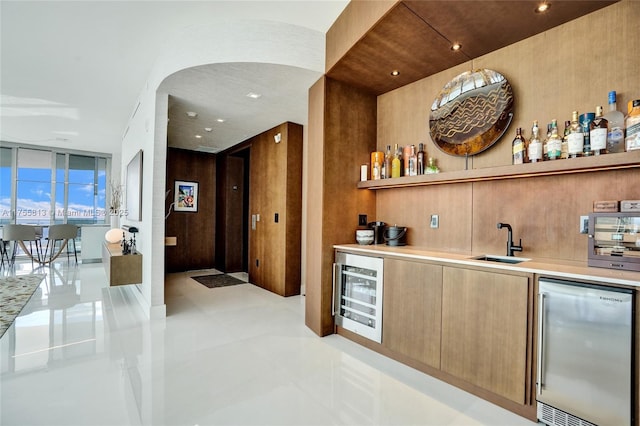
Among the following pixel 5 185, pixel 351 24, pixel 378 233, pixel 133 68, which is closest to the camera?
A: pixel 351 24

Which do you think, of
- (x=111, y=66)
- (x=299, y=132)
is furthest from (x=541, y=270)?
(x=111, y=66)

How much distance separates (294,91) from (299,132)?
4.05ft

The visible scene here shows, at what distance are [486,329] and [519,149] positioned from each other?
139 centimetres

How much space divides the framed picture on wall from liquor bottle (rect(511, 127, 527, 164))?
238 inches

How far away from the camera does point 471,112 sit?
2701 mm

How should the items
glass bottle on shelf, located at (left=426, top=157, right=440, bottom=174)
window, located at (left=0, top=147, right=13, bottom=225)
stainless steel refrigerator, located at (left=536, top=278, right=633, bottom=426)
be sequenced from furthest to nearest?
window, located at (left=0, top=147, right=13, bottom=225) < glass bottle on shelf, located at (left=426, top=157, right=440, bottom=174) < stainless steel refrigerator, located at (left=536, top=278, right=633, bottom=426)

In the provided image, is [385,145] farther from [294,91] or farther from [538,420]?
[538,420]

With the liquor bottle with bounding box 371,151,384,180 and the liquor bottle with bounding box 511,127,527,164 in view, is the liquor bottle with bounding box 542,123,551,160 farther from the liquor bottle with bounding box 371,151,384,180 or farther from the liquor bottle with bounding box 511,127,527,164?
the liquor bottle with bounding box 371,151,384,180

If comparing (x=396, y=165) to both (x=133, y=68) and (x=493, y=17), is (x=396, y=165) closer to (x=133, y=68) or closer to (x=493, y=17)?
(x=493, y=17)

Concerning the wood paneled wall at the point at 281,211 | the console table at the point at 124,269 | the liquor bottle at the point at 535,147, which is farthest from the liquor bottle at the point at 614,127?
the console table at the point at 124,269

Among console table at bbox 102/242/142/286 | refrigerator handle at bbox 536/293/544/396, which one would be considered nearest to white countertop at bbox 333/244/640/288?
refrigerator handle at bbox 536/293/544/396

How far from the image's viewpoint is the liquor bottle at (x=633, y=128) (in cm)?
181

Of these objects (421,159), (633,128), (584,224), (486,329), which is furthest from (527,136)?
(486,329)

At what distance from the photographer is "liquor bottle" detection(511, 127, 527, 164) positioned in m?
2.35
